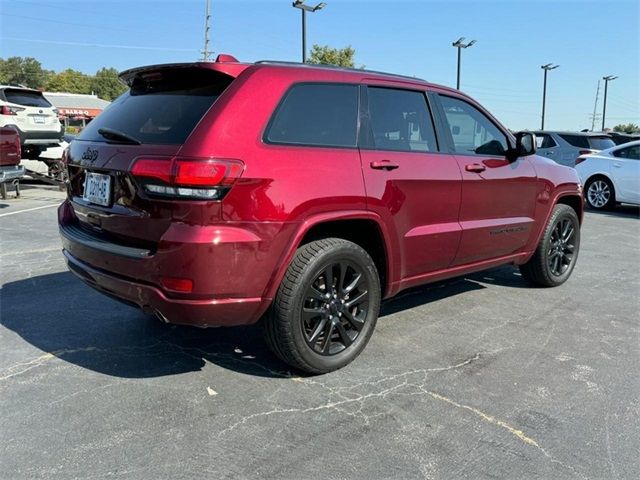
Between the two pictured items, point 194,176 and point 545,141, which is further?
point 545,141

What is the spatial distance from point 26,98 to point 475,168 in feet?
40.1

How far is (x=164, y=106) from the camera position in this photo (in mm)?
3221

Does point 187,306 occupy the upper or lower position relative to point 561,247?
upper

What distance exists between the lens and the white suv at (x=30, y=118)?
12383 mm

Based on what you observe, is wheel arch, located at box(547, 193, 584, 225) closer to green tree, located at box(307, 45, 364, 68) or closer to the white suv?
the white suv

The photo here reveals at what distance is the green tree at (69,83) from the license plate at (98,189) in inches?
4722

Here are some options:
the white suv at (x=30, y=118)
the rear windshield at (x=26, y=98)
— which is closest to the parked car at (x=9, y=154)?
the white suv at (x=30, y=118)

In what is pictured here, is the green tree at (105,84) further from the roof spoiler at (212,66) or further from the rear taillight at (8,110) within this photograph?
the roof spoiler at (212,66)

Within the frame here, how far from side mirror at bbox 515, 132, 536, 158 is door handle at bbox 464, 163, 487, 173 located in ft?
1.84

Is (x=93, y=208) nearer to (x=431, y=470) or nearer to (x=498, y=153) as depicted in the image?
(x=431, y=470)

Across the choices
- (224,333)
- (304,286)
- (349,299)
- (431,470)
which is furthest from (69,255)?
(431,470)

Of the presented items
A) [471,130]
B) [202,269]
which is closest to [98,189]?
[202,269]

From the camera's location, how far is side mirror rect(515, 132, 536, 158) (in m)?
4.75

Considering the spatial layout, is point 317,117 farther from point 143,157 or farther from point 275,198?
point 143,157
